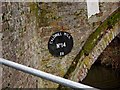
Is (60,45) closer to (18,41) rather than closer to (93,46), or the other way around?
(93,46)

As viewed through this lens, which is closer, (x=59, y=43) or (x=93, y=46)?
(x=59, y=43)

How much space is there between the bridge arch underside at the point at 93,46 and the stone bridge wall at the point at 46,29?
7 cm

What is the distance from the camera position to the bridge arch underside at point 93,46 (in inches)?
154

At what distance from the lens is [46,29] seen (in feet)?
12.2

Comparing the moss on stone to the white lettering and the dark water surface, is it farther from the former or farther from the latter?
the dark water surface

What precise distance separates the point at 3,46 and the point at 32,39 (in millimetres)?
966

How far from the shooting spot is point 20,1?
10.0 ft

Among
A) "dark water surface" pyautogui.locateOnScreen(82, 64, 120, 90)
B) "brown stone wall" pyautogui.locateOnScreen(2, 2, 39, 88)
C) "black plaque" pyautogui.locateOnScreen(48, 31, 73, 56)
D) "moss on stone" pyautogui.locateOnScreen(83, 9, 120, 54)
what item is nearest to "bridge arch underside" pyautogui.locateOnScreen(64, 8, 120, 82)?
"moss on stone" pyautogui.locateOnScreen(83, 9, 120, 54)

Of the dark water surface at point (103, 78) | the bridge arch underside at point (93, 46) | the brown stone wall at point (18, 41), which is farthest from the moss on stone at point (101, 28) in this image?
the dark water surface at point (103, 78)

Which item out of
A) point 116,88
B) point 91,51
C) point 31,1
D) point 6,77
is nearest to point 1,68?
point 6,77

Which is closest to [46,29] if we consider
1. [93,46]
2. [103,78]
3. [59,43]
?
[59,43]

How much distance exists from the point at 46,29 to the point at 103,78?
156 inches

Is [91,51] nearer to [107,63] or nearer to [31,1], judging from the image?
[31,1]

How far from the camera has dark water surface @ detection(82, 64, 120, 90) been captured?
22.4 feet
